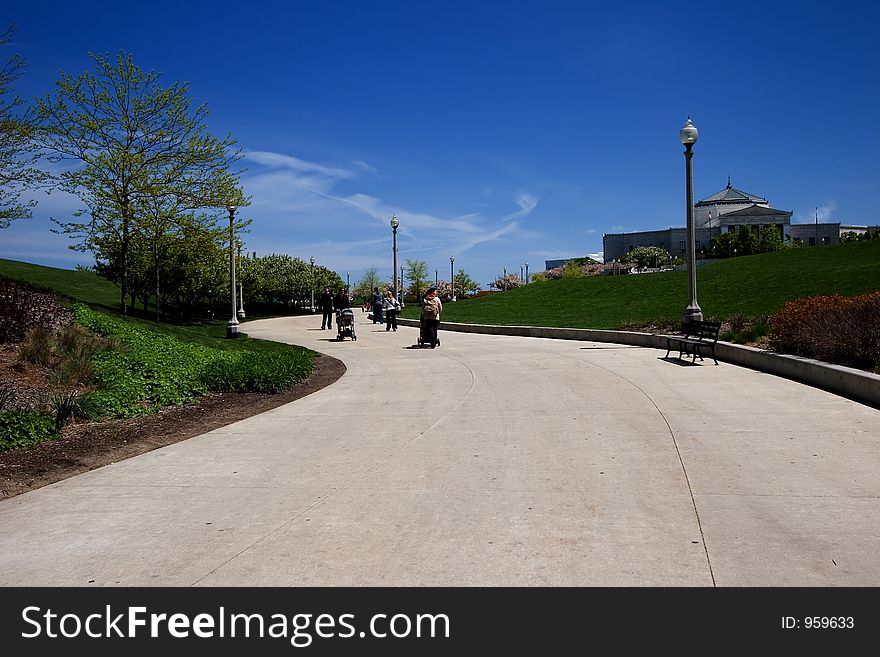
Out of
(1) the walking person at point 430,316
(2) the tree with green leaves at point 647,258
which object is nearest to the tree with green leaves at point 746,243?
(2) the tree with green leaves at point 647,258

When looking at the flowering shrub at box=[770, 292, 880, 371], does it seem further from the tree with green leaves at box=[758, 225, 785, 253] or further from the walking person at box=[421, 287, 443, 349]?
the tree with green leaves at box=[758, 225, 785, 253]

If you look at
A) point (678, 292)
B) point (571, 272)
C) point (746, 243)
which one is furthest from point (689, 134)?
point (746, 243)

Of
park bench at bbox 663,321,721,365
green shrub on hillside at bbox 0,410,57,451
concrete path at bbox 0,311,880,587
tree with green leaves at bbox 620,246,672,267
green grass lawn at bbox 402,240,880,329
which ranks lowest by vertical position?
concrete path at bbox 0,311,880,587

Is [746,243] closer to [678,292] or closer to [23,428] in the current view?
[678,292]

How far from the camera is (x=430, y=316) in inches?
811

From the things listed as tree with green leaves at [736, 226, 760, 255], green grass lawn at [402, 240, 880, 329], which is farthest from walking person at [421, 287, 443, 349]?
tree with green leaves at [736, 226, 760, 255]

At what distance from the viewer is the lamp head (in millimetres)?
18062

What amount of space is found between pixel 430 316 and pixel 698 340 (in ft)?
25.3

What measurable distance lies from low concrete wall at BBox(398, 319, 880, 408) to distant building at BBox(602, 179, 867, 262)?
97.2 m

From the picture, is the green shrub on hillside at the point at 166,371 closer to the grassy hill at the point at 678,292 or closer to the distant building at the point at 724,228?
the grassy hill at the point at 678,292

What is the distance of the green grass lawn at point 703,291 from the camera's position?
26.8 meters
